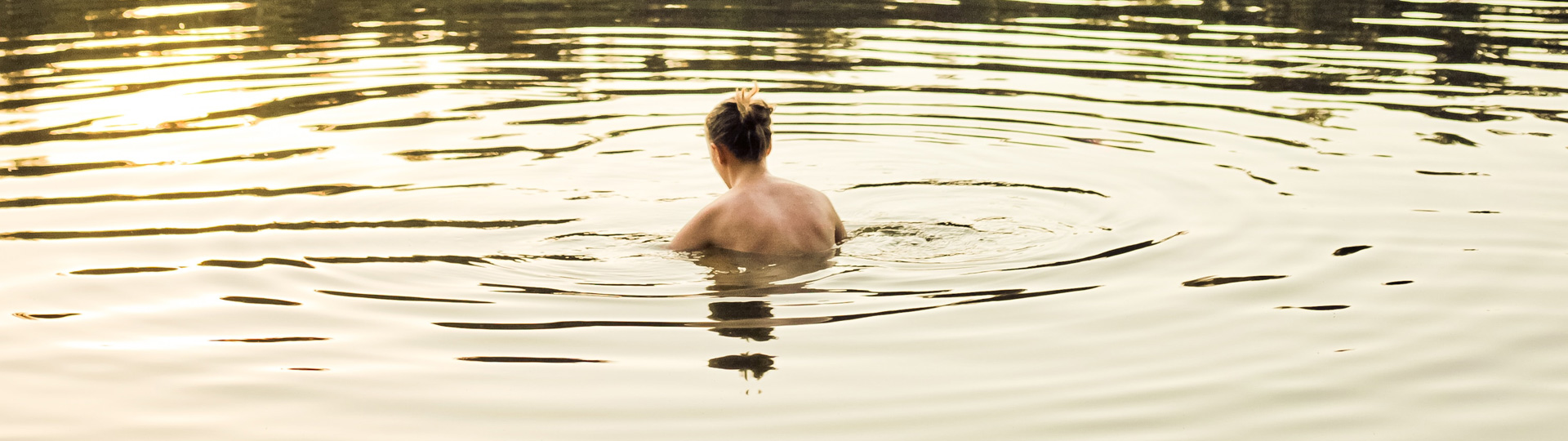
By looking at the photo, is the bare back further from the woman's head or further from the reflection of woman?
the woman's head

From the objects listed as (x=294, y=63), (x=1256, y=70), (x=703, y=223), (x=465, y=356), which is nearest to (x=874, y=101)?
(x=1256, y=70)

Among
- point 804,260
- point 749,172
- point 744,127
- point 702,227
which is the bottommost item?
point 804,260

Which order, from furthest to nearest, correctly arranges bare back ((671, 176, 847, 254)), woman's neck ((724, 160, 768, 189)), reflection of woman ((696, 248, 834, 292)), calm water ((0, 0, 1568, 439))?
woman's neck ((724, 160, 768, 189))
bare back ((671, 176, 847, 254))
reflection of woman ((696, 248, 834, 292))
calm water ((0, 0, 1568, 439))

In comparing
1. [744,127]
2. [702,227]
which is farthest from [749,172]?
[702,227]

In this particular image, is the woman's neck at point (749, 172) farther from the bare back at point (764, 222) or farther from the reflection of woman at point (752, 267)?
the reflection of woman at point (752, 267)

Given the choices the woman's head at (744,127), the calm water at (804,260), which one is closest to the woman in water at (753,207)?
the woman's head at (744,127)

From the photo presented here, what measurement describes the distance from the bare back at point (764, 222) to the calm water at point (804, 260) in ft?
0.41

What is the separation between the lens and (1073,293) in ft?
22.2

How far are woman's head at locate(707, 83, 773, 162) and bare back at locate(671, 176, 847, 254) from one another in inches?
6.5

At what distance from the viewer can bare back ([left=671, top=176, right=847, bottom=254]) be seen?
7.22 metres

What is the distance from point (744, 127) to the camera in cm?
730

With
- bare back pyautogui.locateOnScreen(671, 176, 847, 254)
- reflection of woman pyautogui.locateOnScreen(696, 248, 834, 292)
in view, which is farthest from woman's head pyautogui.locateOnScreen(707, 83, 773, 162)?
reflection of woman pyautogui.locateOnScreen(696, 248, 834, 292)

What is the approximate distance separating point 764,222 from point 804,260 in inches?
10.8

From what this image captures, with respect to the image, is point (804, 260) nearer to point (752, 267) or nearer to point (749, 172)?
point (752, 267)
